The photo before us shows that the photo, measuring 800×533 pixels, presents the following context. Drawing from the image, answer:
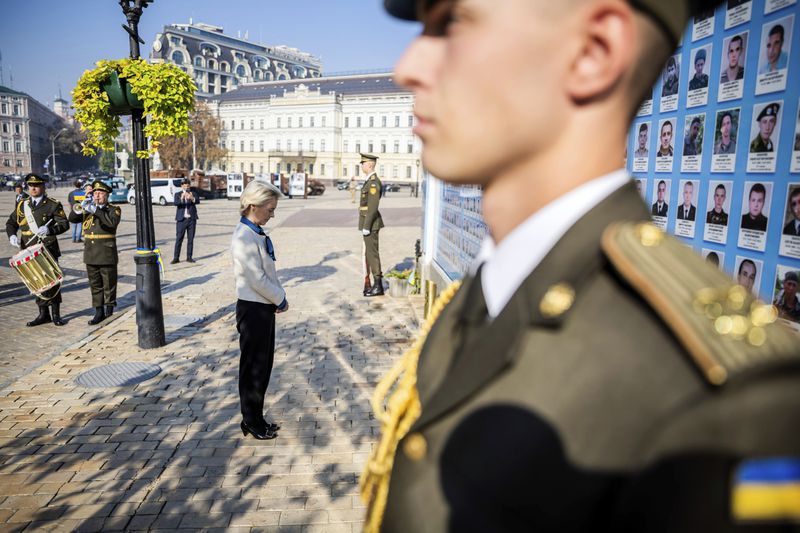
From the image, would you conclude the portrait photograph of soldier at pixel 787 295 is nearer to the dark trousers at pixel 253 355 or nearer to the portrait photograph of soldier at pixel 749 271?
the portrait photograph of soldier at pixel 749 271

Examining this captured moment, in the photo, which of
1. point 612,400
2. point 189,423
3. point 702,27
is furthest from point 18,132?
point 612,400

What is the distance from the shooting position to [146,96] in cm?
609

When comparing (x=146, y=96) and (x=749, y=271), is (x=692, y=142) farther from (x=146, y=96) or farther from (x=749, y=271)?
(x=146, y=96)

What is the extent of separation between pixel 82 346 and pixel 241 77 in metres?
132

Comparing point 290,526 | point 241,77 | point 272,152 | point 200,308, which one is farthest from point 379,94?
point 290,526

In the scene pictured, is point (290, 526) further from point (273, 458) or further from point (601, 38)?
point (601, 38)

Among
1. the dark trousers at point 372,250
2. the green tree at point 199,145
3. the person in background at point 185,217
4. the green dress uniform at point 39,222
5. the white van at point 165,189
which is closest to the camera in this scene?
the green dress uniform at point 39,222

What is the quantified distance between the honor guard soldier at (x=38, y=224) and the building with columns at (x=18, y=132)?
11431 centimetres

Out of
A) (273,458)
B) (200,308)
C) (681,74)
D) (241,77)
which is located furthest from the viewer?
(241,77)

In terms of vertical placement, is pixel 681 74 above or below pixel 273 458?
above

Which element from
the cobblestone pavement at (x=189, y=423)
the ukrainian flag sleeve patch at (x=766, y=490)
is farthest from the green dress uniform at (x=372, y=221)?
the ukrainian flag sleeve patch at (x=766, y=490)

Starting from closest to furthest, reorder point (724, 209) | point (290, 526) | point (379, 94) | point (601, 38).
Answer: point (601, 38)
point (724, 209)
point (290, 526)
point (379, 94)

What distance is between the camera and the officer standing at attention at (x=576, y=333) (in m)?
0.65

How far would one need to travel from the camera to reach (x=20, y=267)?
7.84 m
